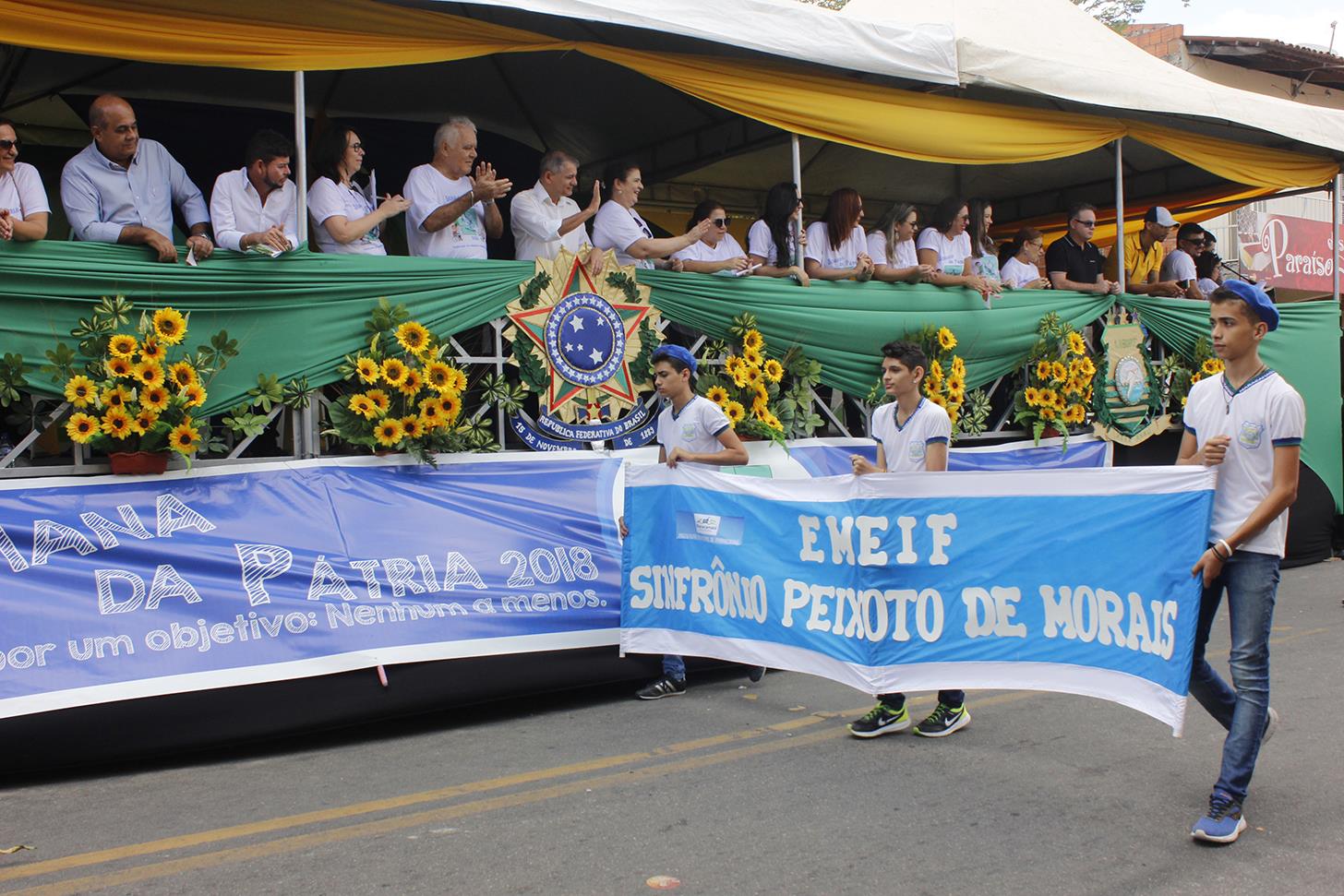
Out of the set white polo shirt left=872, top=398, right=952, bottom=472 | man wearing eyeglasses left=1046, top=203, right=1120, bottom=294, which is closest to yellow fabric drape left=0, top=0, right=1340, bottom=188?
man wearing eyeglasses left=1046, top=203, right=1120, bottom=294

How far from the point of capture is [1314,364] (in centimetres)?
1223

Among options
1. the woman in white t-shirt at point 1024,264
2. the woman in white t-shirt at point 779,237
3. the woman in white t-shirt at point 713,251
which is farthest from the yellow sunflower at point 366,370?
the woman in white t-shirt at point 1024,264

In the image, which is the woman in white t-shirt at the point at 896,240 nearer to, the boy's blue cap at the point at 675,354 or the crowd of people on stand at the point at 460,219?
the crowd of people on stand at the point at 460,219

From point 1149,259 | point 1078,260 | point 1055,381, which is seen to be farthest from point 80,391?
point 1149,259

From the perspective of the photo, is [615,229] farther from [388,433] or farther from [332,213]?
[388,433]

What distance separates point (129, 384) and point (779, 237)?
191 inches

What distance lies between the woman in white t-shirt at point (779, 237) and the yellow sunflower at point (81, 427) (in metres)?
4.66

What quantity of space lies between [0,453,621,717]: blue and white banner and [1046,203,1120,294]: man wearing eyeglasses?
5507 mm

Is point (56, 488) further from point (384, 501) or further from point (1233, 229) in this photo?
point (1233, 229)

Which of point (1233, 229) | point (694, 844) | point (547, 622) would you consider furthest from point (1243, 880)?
point (1233, 229)

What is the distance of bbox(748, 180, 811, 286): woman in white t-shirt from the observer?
8852 mm

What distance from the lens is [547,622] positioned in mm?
6836

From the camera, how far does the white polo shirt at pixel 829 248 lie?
9359 millimetres

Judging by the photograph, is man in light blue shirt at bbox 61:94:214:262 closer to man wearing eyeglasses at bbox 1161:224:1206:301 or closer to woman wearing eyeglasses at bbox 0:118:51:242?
woman wearing eyeglasses at bbox 0:118:51:242
